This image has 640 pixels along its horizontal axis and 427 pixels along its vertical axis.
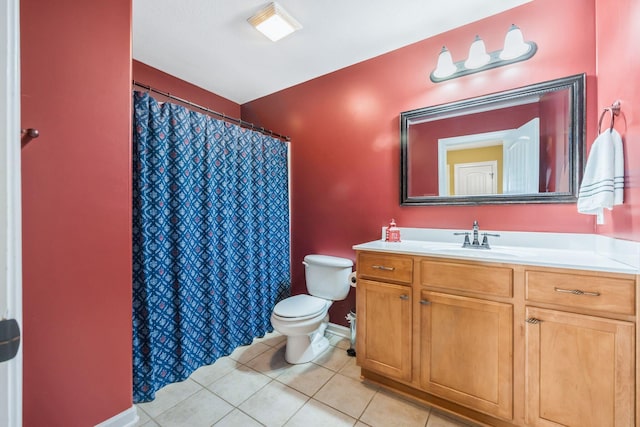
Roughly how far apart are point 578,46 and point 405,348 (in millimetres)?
2016

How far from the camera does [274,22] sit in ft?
5.43

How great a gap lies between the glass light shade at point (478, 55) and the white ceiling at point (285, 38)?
20cm

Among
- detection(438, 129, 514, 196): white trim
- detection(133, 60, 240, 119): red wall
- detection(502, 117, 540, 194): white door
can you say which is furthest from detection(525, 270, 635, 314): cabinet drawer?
detection(133, 60, 240, 119): red wall

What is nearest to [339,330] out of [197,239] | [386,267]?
[386,267]

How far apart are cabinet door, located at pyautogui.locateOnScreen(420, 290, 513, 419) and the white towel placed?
2.13 feet

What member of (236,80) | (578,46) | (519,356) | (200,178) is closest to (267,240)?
(200,178)

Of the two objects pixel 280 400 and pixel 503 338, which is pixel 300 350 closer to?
pixel 280 400

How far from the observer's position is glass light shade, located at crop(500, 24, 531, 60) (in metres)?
1.54

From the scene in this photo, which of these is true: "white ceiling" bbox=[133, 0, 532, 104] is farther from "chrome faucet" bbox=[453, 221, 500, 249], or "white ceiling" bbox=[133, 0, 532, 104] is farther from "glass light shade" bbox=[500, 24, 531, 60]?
"chrome faucet" bbox=[453, 221, 500, 249]

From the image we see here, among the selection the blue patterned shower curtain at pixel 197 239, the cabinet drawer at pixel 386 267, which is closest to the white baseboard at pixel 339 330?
the blue patterned shower curtain at pixel 197 239

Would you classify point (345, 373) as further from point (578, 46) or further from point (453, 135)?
point (578, 46)

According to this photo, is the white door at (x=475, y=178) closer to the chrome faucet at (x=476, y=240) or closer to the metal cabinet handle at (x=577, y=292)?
the chrome faucet at (x=476, y=240)

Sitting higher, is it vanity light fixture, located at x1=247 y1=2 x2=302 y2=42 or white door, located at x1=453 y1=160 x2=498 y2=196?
vanity light fixture, located at x1=247 y1=2 x2=302 y2=42

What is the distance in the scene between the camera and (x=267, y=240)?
2.34 m
